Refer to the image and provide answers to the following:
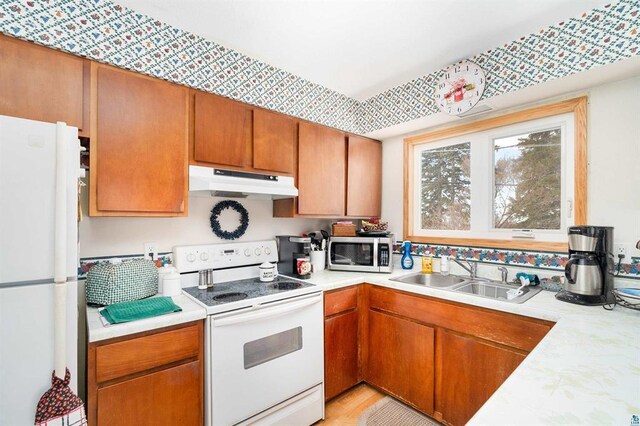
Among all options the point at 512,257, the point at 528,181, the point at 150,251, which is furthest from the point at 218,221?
the point at 528,181

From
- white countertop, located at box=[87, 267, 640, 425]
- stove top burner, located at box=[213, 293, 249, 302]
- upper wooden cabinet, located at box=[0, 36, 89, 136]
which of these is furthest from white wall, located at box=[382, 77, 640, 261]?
upper wooden cabinet, located at box=[0, 36, 89, 136]

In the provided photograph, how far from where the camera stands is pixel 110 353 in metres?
1.27

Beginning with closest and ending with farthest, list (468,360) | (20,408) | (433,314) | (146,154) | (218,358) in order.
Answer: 1. (20,408)
2. (218,358)
3. (146,154)
4. (468,360)
5. (433,314)

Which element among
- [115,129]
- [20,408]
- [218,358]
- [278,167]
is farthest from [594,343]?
[115,129]

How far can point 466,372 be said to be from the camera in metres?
1.78

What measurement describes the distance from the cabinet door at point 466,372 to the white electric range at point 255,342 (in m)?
0.78

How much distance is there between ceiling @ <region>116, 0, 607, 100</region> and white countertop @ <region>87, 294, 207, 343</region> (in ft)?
5.08

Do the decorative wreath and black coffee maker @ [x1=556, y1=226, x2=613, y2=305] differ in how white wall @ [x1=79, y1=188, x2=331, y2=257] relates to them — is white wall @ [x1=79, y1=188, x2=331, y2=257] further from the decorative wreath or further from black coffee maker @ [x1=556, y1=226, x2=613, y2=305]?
black coffee maker @ [x1=556, y1=226, x2=613, y2=305]

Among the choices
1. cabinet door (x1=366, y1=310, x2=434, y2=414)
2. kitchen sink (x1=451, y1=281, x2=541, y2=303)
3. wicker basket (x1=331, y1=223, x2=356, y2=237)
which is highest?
wicker basket (x1=331, y1=223, x2=356, y2=237)

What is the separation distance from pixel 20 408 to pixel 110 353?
0.29 meters

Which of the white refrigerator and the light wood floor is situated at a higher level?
the white refrigerator

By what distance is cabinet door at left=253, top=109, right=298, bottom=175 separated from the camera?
2078 mm

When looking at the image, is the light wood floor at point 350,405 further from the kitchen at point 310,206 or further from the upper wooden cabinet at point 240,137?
the upper wooden cabinet at point 240,137

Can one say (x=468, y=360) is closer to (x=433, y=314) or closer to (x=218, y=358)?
(x=433, y=314)
